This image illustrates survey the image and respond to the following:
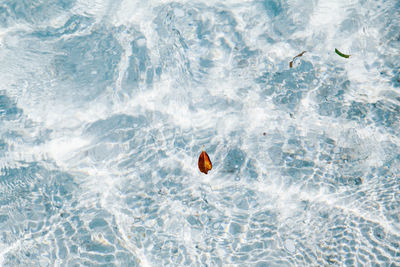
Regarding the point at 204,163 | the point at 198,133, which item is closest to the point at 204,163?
the point at 204,163

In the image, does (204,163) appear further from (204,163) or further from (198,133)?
(198,133)

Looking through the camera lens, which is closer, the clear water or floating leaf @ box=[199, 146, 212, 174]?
the clear water

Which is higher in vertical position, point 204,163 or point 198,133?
point 198,133

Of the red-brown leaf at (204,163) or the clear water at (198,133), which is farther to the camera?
the red-brown leaf at (204,163)

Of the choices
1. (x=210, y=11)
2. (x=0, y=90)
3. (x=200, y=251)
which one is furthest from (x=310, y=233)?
(x=0, y=90)

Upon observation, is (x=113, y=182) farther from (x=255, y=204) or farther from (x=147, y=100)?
(x=255, y=204)
